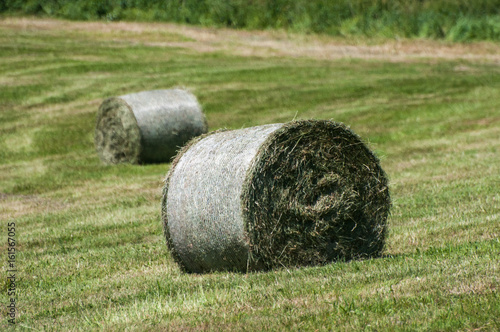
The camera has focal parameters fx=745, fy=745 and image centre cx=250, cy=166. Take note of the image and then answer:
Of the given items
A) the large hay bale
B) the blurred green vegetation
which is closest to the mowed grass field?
the large hay bale

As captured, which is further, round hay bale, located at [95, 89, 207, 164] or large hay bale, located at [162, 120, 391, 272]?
round hay bale, located at [95, 89, 207, 164]

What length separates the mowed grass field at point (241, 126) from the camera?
20.8 ft

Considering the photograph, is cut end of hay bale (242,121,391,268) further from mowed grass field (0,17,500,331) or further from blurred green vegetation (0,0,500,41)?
blurred green vegetation (0,0,500,41)

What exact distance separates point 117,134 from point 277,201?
12.6 metres

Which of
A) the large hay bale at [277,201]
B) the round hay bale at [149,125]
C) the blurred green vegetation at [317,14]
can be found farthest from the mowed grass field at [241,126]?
the blurred green vegetation at [317,14]

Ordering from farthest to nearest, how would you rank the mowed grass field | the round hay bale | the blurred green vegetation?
the blurred green vegetation
the round hay bale
the mowed grass field

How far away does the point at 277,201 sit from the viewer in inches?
316

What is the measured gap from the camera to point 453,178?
14242 millimetres

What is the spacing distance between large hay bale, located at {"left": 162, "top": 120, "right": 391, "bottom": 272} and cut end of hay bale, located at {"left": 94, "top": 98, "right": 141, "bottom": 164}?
10.8 meters

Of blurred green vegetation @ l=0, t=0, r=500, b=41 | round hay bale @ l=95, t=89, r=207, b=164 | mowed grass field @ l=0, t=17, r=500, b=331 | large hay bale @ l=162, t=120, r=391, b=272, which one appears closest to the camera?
mowed grass field @ l=0, t=17, r=500, b=331

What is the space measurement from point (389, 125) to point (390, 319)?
17921 mm

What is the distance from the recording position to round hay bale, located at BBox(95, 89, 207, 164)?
19.3 meters

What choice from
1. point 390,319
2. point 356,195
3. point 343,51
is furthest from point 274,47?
point 390,319

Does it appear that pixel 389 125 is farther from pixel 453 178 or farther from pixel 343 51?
pixel 343 51
